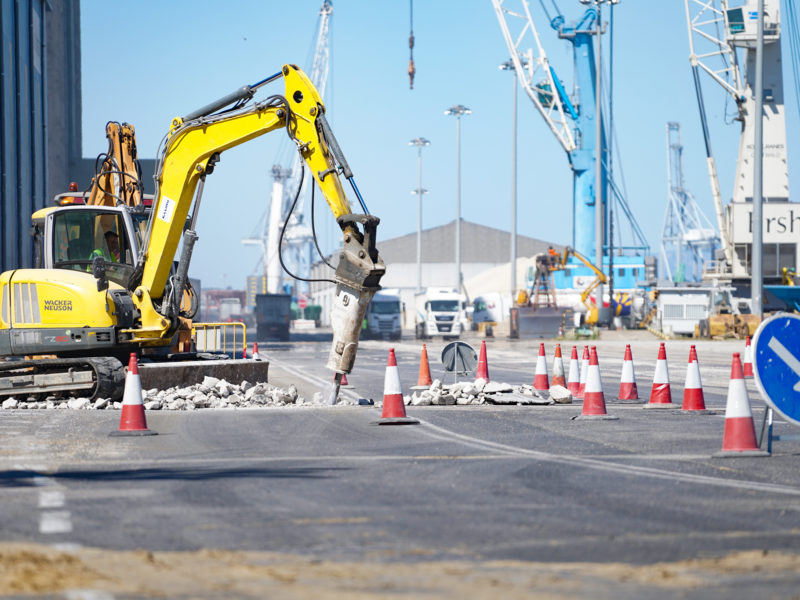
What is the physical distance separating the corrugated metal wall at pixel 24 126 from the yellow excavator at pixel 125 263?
783 inches

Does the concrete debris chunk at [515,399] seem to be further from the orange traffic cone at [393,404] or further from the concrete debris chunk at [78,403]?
the concrete debris chunk at [78,403]

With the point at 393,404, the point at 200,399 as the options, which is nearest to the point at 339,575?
the point at 393,404

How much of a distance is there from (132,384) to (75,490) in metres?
4.28

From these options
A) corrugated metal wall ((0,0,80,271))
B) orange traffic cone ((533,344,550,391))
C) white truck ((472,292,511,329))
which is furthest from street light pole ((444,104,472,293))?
orange traffic cone ((533,344,550,391))

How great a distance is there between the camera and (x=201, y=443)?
11258 millimetres

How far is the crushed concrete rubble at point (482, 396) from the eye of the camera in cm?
1619

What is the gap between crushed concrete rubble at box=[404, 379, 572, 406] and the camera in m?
16.2

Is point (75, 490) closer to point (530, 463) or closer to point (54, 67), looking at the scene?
point (530, 463)

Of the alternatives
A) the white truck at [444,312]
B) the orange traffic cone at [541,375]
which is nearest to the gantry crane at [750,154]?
the white truck at [444,312]

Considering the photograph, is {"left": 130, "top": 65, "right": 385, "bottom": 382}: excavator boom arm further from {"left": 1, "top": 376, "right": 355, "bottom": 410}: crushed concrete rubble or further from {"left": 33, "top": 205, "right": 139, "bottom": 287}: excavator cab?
{"left": 1, "top": 376, "right": 355, "bottom": 410}: crushed concrete rubble

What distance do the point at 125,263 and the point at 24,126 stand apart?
2559 cm

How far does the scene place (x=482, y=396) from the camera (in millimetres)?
16391

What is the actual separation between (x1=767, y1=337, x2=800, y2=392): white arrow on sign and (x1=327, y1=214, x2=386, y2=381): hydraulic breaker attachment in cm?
616

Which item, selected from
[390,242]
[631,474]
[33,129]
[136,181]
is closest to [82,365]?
[136,181]
